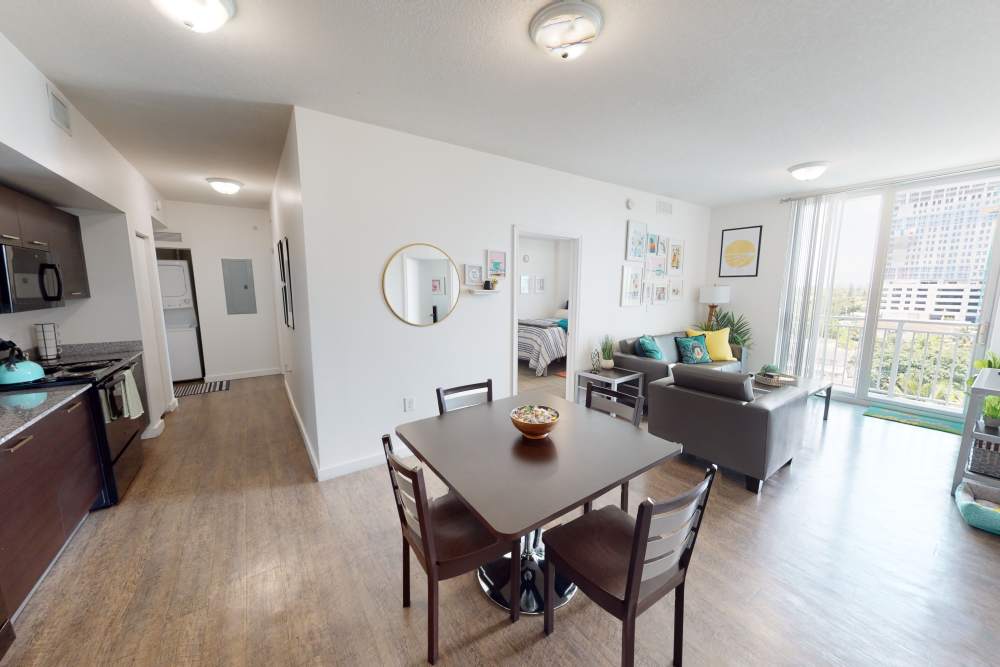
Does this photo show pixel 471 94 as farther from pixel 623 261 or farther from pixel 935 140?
pixel 935 140

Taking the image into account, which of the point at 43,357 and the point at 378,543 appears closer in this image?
the point at 378,543

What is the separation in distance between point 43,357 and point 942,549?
6.20 meters

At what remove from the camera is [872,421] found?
3.96 metres

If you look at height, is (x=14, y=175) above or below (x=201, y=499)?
above

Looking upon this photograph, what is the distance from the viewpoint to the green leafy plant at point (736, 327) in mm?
5480

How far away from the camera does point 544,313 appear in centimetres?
824

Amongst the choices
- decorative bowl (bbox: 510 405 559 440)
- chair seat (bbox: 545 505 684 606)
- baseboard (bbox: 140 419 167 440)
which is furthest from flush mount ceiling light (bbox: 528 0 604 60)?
baseboard (bbox: 140 419 167 440)

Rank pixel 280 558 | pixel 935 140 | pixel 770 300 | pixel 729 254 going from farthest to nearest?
pixel 729 254 < pixel 770 300 < pixel 935 140 < pixel 280 558

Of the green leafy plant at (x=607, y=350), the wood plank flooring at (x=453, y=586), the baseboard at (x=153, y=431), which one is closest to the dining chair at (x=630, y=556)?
the wood plank flooring at (x=453, y=586)

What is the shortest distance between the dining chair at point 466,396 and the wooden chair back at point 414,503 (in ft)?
2.56

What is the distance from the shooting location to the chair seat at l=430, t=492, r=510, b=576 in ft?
4.69

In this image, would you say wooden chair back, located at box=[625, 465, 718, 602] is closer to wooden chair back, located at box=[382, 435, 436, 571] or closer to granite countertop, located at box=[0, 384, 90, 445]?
wooden chair back, located at box=[382, 435, 436, 571]

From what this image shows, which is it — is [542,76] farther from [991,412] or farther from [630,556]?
[991,412]

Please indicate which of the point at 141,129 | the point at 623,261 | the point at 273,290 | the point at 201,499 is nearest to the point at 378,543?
the point at 201,499
